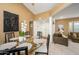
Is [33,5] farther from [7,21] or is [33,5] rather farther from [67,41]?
[67,41]

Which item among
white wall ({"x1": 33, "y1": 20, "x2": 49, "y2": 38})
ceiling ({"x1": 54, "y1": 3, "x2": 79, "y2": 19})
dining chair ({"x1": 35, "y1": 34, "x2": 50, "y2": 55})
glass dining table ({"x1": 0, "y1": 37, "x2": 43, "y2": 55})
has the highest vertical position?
ceiling ({"x1": 54, "y1": 3, "x2": 79, "y2": 19})

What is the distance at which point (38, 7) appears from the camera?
2068 millimetres

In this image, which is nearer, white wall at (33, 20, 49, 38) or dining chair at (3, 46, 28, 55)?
dining chair at (3, 46, 28, 55)

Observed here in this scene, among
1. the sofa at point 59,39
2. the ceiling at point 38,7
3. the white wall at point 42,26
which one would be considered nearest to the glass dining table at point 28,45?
the white wall at point 42,26

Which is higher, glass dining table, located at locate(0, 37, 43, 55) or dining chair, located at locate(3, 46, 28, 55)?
glass dining table, located at locate(0, 37, 43, 55)

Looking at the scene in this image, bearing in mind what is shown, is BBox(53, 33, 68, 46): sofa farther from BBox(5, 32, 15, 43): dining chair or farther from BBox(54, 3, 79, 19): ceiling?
BBox(5, 32, 15, 43): dining chair

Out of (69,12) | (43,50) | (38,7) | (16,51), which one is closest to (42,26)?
(38,7)

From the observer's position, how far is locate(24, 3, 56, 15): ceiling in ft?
6.65

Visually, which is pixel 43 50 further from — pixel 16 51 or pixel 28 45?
pixel 16 51

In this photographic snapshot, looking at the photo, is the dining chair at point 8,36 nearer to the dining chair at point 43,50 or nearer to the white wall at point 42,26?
the white wall at point 42,26

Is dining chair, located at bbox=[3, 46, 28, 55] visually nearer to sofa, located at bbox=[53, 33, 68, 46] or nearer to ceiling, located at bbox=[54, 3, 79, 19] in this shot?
sofa, located at bbox=[53, 33, 68, 46]

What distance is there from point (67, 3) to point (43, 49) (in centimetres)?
102

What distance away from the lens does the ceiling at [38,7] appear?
6.65 feet

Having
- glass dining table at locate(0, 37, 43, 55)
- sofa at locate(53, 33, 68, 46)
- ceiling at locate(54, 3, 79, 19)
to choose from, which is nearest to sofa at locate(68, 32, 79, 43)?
sofa at locate(53, 33, 68, 46)
